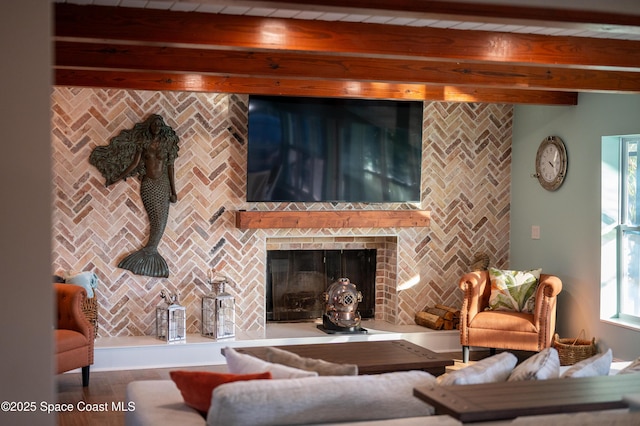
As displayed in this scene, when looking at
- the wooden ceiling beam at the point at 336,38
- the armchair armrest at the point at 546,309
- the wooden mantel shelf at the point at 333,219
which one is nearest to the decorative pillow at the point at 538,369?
the wooden ceiling beam at the point at 336,38

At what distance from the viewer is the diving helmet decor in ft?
25.3

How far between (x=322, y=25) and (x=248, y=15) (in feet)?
1.47

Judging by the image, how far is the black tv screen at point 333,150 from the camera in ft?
25.3

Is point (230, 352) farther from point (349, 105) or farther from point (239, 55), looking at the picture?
point (349, 105)

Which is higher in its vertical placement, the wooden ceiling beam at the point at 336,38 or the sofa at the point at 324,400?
the wooden ceiling beam at the point at 336,38

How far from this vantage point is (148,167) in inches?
294

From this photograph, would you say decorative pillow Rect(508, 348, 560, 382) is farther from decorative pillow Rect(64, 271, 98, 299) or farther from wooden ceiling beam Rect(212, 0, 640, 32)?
decorative pillow Rect(64, 271, 98, 299)

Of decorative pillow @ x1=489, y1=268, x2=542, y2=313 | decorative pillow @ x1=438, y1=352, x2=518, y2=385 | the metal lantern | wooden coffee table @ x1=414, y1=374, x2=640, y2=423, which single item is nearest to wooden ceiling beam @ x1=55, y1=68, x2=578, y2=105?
decorative pillow @ x1=489, y1=268, x2=542, y2=313

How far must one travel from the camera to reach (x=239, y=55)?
561 centimetres

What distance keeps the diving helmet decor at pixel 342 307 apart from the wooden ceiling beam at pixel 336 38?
10.6 feet

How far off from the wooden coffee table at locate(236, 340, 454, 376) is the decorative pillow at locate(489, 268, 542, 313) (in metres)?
1.89

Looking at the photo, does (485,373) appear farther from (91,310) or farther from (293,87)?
(91,310)

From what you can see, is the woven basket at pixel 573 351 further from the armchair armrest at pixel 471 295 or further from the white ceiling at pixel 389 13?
the white ceiling at pixel 389 13

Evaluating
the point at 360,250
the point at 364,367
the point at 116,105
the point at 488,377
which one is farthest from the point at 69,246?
the point at 488,377
